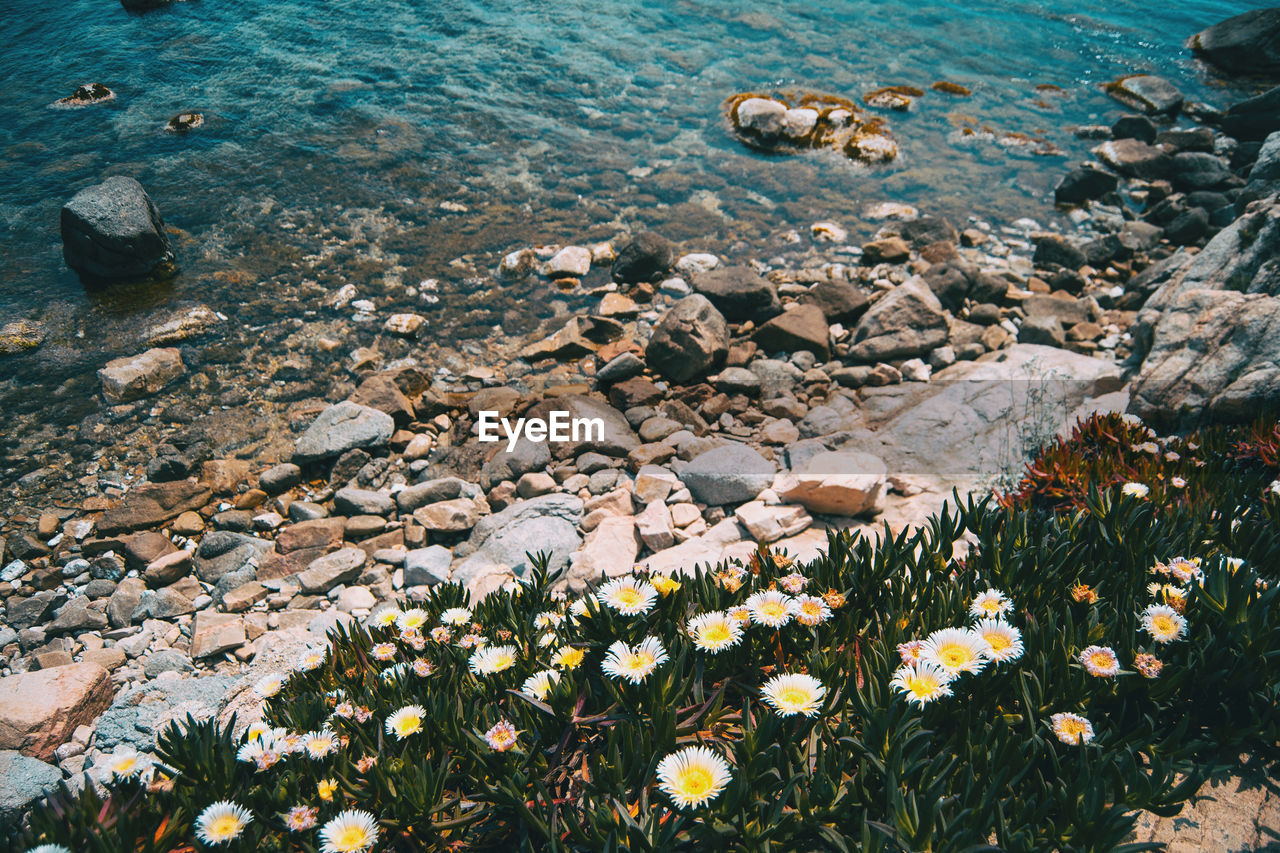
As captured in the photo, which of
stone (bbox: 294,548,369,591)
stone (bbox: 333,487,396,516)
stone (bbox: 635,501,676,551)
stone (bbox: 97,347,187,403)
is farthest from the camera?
stone (bbox: 97,347,187,403)

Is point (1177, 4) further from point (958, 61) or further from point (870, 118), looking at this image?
point (870, 118)

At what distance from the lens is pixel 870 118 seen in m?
13.9

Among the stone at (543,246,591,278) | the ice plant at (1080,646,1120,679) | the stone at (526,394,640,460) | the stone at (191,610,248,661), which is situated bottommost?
the stone at (191,610,248,661)

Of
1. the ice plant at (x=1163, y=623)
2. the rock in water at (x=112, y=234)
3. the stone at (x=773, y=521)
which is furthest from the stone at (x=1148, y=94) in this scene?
the rock in water at (x=112, y=234)

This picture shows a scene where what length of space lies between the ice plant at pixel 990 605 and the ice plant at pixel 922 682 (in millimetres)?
456

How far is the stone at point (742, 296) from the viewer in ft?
26.7

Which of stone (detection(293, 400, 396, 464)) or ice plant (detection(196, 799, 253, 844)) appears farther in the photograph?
stone (detection(293, 400, 396, 464))

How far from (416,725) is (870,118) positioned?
1464 centimetres

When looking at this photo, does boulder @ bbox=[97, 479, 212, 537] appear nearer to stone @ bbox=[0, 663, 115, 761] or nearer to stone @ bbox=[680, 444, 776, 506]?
stone @ bbox=[0, 663, 115, 761]

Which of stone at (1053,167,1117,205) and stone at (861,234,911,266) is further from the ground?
stone at (1053,167,1117,205)

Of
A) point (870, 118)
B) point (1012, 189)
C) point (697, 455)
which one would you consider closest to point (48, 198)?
point (697, 455)

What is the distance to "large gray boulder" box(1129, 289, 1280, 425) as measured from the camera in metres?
4.35

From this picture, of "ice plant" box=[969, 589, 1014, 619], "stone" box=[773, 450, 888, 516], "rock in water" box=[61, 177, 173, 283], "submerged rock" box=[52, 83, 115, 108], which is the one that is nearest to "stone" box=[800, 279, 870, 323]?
"stone" box=[773, 450, 888, 516]

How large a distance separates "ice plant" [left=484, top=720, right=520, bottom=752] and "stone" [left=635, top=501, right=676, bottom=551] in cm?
267
